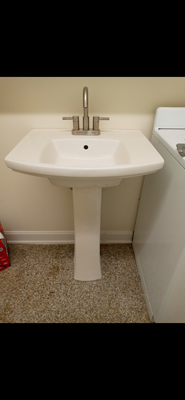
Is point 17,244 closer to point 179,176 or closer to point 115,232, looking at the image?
point 115,232

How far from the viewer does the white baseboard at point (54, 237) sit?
1.33 metres

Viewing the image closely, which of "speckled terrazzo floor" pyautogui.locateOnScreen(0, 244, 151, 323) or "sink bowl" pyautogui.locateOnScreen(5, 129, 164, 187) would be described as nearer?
"sink bowl" pyautogui.locateOnScreen(5, 129, 164, 187)

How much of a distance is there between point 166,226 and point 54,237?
2.57 feet

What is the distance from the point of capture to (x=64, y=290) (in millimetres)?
1103

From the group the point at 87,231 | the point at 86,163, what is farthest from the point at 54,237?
the point at 86,163

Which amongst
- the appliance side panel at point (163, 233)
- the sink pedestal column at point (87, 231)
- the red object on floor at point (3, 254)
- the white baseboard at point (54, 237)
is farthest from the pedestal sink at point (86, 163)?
the red object on floor at point (3, 254)

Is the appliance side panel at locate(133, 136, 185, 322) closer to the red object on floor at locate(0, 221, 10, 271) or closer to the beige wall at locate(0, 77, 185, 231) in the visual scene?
the beige wall at locate(0, 77, 185, 231)

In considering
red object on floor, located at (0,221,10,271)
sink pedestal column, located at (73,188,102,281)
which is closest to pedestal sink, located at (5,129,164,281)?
sink pedestal column, located at (73,188,102,281)

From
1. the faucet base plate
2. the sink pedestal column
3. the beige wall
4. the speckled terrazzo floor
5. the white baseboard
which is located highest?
the beige wall

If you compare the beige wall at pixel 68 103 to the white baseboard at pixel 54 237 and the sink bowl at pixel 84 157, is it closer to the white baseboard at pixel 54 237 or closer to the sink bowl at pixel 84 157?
the sink bowl at pixel 84 157

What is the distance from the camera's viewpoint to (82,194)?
2.84ft

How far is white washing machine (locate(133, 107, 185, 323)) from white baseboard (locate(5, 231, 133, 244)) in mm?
265

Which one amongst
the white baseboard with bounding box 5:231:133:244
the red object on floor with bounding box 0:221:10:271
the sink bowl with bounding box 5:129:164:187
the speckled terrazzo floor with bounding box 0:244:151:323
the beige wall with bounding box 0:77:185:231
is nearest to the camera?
the sink bowl with bounding box 5:129:164:187

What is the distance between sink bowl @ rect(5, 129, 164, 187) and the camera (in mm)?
615
